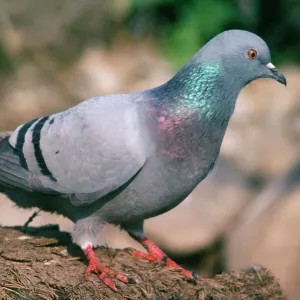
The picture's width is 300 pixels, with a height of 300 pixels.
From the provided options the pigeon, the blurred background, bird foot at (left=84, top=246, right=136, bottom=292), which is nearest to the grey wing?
the pigeon

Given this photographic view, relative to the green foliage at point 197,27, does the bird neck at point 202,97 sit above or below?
below

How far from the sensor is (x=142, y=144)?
4.81m

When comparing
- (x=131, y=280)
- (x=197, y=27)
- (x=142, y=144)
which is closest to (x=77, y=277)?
(x=131, y=280)

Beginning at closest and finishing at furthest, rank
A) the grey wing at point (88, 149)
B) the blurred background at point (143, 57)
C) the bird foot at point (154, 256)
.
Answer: the grey wing at point (88, 149), the bird foot at point (154, 256), the blurred background at point (143, 57)

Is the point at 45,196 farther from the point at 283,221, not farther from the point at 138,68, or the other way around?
the point at 138,68

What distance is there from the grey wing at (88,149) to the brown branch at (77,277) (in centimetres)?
47

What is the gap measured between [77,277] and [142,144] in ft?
3.36

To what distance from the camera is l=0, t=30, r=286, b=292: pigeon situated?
4840mm

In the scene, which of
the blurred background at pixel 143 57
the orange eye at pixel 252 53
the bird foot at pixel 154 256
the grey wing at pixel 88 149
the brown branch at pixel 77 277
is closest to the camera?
the brown branch at pixel 77 277

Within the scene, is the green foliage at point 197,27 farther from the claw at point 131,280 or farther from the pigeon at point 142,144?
the claw at point 131,280

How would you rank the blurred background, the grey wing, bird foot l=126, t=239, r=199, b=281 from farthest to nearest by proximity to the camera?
the blurred background < bird foot l=126, t=239, r=199, b=281 < the grey wing

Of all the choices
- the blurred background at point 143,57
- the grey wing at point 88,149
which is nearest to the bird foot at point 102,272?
the grey wing at point 88,149

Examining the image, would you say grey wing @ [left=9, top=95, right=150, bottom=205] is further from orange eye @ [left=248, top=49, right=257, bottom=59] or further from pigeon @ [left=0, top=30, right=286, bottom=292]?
orange eye @ [left=248, top=49, right=257, bottom=59]

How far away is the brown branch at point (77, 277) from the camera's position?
462 cm
